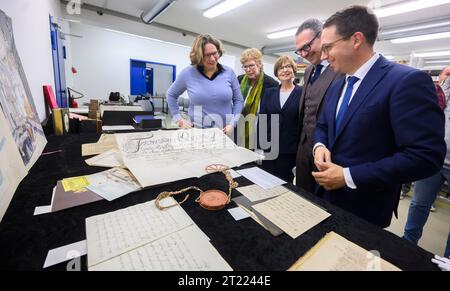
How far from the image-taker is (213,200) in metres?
0.62

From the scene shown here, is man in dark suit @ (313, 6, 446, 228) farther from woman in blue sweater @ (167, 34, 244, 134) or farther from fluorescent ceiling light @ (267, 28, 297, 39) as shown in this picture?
fluorescent ceiling light @ (267, 28, 297, 39)

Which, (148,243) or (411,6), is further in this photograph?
(411,6)

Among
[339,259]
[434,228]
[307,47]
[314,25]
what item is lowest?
[434,228]

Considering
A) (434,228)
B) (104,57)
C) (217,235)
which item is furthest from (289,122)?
(104,57)

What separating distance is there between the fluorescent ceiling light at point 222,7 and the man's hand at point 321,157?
354 cm

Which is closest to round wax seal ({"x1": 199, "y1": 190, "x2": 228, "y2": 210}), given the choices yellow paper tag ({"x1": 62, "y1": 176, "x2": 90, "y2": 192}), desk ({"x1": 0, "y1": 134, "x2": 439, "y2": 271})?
desk ({"x1": 0, "y1": 134, "x2": 439, "y2": 271})

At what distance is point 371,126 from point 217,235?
696 millimetres

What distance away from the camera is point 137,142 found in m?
0.89

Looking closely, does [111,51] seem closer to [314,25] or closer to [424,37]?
[314,25]

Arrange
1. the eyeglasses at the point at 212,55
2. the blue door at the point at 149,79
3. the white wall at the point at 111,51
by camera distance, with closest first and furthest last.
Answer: the eyeglasses at the point at 212,55, the white wall at the point at 111,51, the blue door at the point at 149,79

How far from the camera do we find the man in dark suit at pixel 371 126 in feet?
2.25

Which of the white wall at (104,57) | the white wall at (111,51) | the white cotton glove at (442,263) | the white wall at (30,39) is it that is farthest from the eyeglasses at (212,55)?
the white wall at (104,57)

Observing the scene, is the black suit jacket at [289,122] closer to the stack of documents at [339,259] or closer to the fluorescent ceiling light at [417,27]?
the stack of documents at [339,259]
